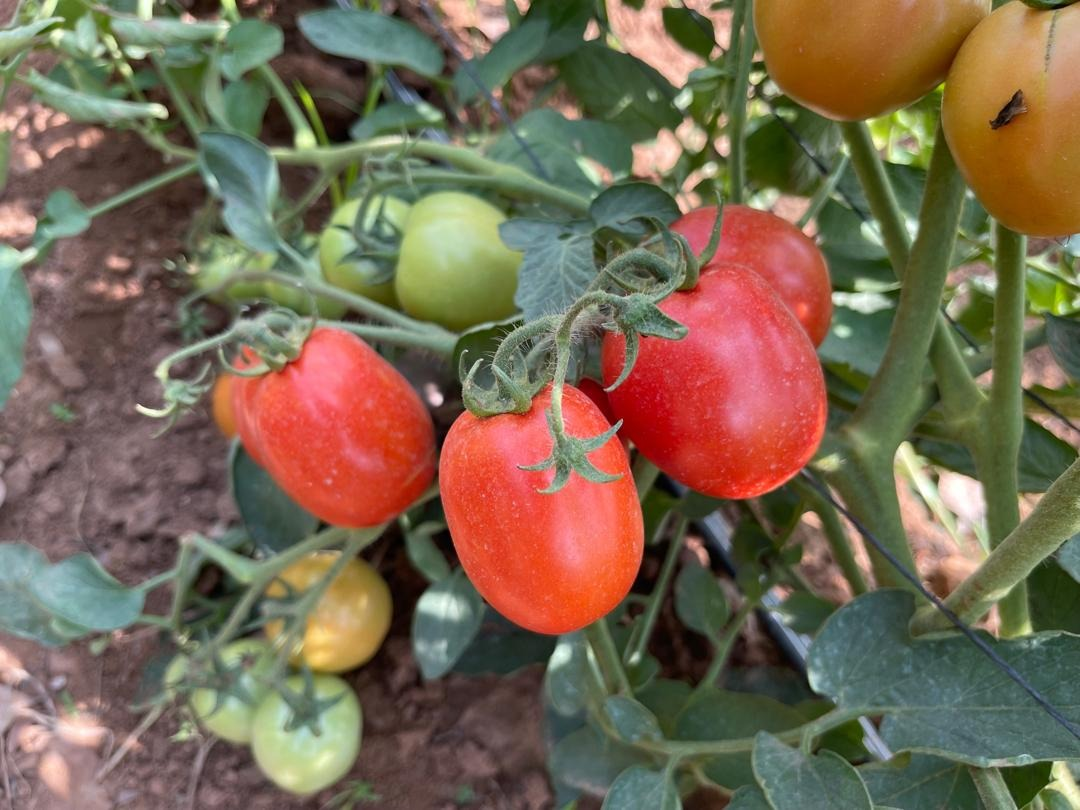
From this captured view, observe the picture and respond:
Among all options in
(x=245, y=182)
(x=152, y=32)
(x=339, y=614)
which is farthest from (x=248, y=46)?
Result: (x=339, y=614)

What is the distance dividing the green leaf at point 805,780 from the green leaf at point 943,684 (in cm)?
4

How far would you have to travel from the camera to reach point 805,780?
1.68 ft

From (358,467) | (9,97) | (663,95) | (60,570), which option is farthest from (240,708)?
(9,97)

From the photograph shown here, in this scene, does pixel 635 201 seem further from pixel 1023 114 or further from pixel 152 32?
pixel 152 32

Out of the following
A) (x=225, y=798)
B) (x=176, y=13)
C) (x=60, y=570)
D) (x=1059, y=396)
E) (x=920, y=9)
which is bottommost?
(x=225, y=798)

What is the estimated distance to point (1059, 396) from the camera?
2.45ft

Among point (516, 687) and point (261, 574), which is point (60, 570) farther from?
point (516, 687)

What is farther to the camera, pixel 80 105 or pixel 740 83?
pixel 80 105

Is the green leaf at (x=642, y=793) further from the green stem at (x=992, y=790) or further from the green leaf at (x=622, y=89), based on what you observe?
the green leaf at (x=622, y=89)

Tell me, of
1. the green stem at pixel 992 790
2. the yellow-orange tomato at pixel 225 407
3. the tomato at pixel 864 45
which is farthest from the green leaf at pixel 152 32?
the green stem at pixel 992 790

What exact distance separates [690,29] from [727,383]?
2.11ft

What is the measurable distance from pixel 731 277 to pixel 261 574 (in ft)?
1.82

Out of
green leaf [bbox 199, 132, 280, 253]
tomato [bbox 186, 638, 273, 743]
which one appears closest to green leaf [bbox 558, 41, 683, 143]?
green leaf [bbox 199, 132, 280, 253]

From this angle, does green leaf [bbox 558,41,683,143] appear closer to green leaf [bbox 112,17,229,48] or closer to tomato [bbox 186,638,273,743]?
green leaf [bbox 112,17,229,48]
